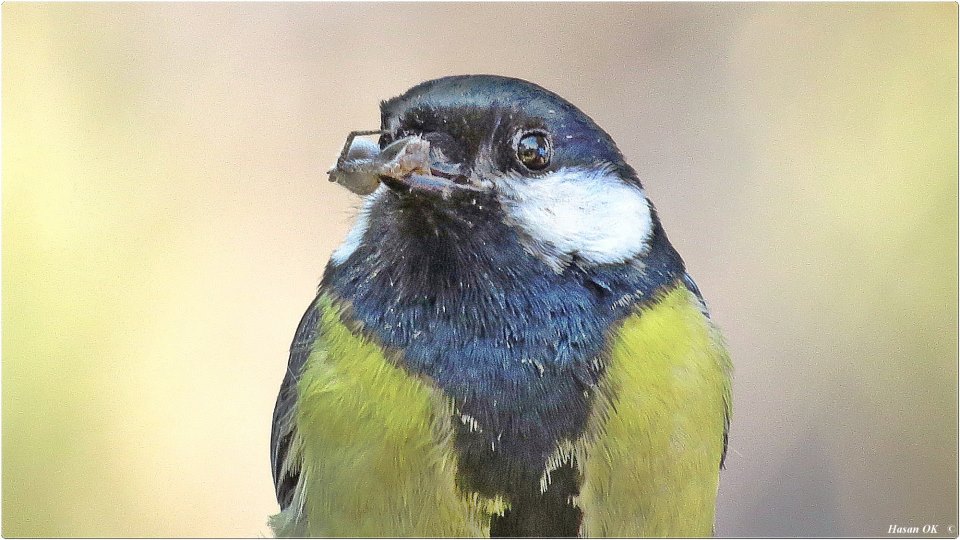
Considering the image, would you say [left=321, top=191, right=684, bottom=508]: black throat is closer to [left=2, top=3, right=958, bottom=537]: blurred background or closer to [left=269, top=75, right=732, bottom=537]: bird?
[left=269, top=75, right=732, bottom=537]: bird

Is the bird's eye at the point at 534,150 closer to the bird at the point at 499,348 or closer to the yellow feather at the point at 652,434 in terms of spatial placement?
the bird at the point at 499,348

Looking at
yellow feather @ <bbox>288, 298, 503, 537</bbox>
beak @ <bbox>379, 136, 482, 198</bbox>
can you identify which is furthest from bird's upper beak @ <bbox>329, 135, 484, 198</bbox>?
yellow feather @ <bbox>288, 298, 503, 537</bbox>

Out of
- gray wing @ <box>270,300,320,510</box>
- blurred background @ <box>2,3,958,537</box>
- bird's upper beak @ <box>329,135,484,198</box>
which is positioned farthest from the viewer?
blurred background @ <box>2,3,958,537</box>

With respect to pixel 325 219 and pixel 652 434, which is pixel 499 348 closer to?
pixel 652 434

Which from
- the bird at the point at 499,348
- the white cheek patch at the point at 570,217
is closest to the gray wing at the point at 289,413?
the bird at the point at 499,348

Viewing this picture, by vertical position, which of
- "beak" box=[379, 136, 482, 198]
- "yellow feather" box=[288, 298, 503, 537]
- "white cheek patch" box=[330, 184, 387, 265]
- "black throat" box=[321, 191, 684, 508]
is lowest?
"yellow feather" box=[288, 298, 503, 537]

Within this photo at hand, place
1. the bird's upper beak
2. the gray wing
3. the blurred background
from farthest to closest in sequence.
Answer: the blurred background, the gray wing, the bird's upper beak

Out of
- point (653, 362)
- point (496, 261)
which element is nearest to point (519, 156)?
point (496, 261)
